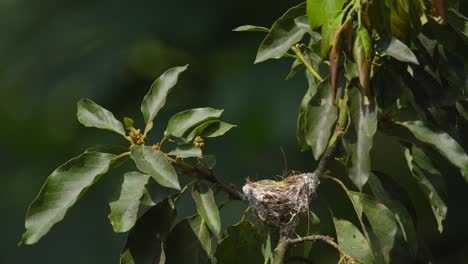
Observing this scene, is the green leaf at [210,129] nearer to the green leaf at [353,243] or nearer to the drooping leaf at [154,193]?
the drooping leaf at [154,193]

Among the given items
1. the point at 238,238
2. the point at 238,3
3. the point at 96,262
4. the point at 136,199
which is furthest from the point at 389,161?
the point at 136,199

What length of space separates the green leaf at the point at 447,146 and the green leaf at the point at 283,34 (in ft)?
0.86

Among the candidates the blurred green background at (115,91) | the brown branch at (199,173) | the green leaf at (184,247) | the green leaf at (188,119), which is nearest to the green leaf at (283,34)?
the green leaf at (188,119)

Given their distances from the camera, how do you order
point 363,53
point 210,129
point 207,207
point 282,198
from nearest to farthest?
point 363,53
point 207,207
point 210,129
point 282,198

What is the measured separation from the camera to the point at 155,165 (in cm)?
160

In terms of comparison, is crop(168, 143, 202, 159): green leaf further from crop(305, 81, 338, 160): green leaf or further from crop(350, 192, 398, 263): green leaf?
crop(350, 192, 398, 263): green leaf

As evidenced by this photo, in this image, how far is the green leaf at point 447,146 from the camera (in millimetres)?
1652

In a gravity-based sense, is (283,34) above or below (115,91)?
above

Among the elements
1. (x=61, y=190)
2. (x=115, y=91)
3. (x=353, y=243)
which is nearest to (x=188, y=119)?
(x=61, y=190)

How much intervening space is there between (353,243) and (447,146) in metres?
0.27

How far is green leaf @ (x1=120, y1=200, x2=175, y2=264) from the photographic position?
1.69m

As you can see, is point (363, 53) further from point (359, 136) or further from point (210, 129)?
point (210, 129)

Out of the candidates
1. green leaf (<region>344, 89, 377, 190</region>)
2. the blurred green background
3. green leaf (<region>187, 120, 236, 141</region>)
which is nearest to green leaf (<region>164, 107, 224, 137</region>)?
green leaf (<region>187, 120, 236, 141</region>)

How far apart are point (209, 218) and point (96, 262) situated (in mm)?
1542
